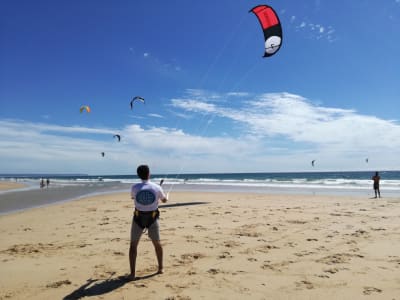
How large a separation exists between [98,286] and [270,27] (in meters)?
7.34

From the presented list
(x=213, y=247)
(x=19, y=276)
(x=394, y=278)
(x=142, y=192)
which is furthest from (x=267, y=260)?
(x=19, y=276)

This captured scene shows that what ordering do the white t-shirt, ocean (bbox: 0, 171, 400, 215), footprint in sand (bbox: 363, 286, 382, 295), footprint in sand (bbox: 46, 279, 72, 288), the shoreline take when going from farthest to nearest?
ocean (bbox: 0, 171, 400, 215)
the shoreline
the white t-shirt
footprint in sand (bbox: 46, 279, 72, 288)
footprint in sand (bbox: 363, 286, 382, 295)

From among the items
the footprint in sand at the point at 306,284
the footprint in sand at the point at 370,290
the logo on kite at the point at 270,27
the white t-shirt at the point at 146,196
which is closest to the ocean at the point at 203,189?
the logo on kite at the point at 270,27

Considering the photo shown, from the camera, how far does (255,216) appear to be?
32.0 ft

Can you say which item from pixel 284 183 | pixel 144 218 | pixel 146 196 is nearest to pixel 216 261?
pixel 144 218

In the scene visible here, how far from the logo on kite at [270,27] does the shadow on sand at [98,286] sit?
20.9 feet

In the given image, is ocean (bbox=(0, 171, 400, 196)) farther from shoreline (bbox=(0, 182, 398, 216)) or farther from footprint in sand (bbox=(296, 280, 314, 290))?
footprint in sand (bbox=(296, 280, 314, 290))

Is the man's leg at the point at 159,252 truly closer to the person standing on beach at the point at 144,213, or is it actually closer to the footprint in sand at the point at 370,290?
the person standing on beach at the point at 144,213

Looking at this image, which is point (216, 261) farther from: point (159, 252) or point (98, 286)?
point (98, 286)

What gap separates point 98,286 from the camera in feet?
13.3

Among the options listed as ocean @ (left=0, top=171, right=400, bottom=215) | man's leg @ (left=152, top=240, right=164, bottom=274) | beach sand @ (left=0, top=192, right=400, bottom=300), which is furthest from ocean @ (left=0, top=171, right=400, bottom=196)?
man's leg @ (left=152, top=240, right=164, bottom=274)

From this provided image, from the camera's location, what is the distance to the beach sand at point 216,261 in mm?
3852

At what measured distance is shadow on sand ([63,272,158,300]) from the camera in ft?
12.5

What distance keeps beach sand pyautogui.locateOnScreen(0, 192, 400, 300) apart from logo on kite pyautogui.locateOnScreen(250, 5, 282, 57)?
4597 mm
